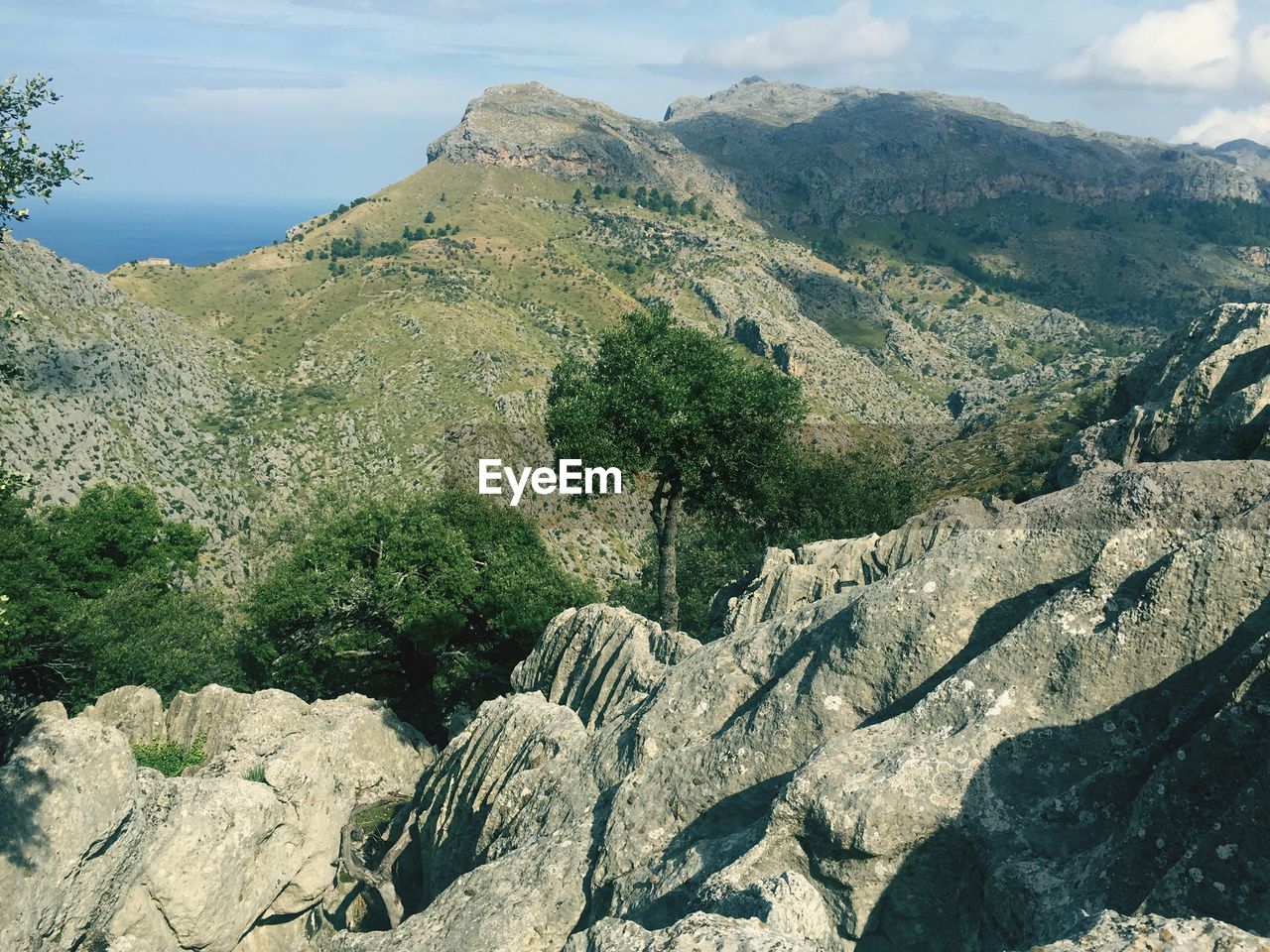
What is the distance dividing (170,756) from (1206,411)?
112 feet

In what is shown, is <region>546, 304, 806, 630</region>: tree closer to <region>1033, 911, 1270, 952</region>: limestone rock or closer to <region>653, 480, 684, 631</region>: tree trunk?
<region>653, 480, 684, 631</region>: tree trunk

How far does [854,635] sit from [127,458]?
3606 inches

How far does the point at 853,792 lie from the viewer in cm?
1036

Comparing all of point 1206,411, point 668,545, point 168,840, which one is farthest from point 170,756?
point 1206,411

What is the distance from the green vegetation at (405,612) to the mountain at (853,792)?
14.7 metres

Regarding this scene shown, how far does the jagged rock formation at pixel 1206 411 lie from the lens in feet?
68.4

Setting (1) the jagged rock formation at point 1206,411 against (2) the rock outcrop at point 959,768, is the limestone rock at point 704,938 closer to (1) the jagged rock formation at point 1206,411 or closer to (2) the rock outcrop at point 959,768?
(2) the rock outcrop at point 959,768

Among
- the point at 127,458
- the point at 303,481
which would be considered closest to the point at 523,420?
the point at 303,481

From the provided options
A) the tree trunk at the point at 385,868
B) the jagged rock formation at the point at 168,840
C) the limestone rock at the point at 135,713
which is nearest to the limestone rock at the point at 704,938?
the tree trunk at the point at 385,868

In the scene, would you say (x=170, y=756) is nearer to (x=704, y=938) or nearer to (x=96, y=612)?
(x=96, y=612)

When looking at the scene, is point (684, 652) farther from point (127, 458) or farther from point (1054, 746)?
point (127, 458)

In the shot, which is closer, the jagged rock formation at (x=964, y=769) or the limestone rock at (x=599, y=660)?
the jagged rock formation at (x=964, y=769)

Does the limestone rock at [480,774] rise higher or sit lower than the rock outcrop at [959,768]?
lower

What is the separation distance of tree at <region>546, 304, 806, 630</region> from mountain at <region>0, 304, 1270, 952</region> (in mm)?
16110
